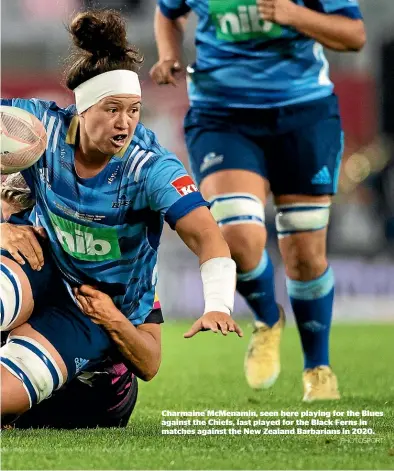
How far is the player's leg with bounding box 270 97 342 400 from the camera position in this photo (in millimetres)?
5656

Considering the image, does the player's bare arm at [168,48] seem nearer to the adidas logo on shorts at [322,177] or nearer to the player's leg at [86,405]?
the adidas logo on shorts at [322,177]

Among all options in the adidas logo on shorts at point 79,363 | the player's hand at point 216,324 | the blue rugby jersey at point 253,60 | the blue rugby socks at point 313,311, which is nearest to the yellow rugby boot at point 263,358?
the blue rugby socks at point 313,311

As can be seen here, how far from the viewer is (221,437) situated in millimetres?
4090

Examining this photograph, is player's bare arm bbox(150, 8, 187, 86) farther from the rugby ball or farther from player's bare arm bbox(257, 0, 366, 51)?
the rugby ball

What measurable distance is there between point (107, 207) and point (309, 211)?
65.2 inches

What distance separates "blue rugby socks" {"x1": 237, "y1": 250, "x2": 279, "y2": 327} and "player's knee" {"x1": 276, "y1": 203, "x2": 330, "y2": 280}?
152mm

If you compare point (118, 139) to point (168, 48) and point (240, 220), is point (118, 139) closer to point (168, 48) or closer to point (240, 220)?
point (240, 220)

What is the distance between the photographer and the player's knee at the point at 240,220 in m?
5.47

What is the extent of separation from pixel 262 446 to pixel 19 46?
16471mm


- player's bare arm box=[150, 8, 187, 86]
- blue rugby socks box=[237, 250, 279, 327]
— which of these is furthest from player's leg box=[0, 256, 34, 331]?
blue rugby socks box=[237, 250, 279, 327]

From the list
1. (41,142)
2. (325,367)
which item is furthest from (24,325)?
(325,367)

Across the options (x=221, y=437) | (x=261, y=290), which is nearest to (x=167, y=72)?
(x=261, y=290)

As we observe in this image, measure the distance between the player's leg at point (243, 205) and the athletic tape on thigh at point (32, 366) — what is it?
5.03 feet

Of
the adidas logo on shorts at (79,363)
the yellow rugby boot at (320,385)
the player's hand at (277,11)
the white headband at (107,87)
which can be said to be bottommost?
the yellow rugby boot at (320,385)
